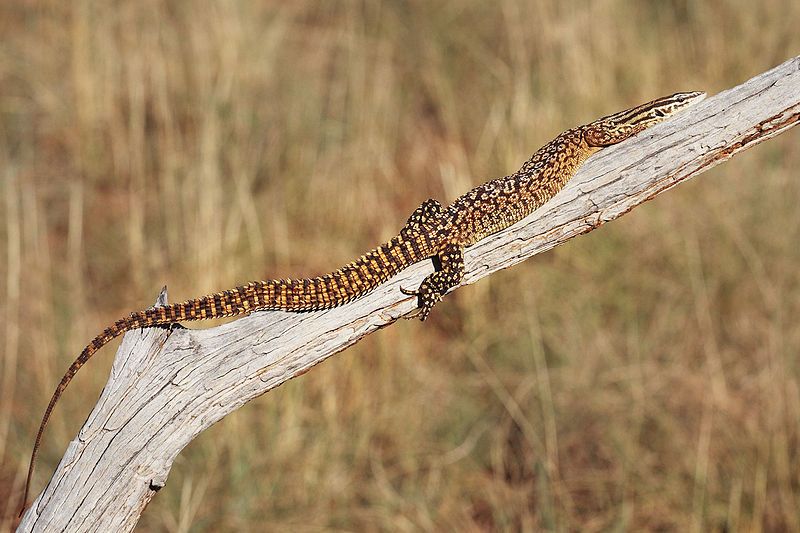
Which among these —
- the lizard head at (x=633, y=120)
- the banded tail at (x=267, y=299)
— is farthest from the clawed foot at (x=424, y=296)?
the lizard head at (x=633, y=120)

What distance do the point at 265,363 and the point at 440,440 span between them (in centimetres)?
447

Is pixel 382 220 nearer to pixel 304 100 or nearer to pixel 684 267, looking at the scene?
pixel 304 100

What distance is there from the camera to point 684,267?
9523mm

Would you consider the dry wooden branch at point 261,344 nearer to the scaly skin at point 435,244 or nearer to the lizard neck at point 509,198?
the scaly skin at point 435,244

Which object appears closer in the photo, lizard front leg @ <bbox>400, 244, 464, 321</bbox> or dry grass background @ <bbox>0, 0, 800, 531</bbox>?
lizard front leg @ <bbox>400, 244, 464, 321</bbox>

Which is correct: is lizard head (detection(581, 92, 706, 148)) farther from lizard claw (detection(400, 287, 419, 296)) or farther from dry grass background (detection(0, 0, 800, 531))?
dry grass background (detection(0, 0, 800, 531))

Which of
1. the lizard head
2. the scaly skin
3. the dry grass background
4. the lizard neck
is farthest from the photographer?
the dry grass background

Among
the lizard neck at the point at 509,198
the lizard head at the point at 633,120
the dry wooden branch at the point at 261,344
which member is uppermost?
the lizard head at the point at 633,120

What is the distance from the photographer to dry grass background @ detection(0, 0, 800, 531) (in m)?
7.43

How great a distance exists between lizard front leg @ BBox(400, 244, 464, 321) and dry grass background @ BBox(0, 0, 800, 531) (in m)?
2.38

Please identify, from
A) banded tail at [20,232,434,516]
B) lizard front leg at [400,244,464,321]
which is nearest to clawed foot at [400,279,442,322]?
lizard front leg at [400,244,464,321]

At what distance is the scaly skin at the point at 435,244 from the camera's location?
4.28m

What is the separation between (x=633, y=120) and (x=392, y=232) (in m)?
5.13

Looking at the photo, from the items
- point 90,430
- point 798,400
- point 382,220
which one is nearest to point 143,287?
point 382,220
